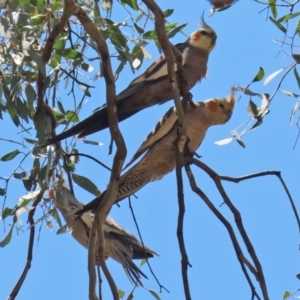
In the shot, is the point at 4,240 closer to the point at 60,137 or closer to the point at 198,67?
the point at 60,137

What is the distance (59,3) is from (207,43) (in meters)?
0.92

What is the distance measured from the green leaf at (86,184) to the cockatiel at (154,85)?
4.3 inches

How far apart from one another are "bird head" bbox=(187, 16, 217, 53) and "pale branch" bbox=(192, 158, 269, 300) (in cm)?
98

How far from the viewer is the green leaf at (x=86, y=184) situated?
1.79 metres

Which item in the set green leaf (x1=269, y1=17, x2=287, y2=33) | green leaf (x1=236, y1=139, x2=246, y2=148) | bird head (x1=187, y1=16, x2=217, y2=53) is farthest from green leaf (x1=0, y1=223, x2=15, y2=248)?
bird head (x1=187, y1=16, x2=217, y2=53)

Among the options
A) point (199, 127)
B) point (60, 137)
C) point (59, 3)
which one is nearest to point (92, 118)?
point (60, 137)

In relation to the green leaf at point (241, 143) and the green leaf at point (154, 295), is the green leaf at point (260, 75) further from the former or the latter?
the green leaf at point (154, 295)

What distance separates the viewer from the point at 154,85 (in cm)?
225

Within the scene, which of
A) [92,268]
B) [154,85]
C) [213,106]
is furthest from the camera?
[213,106]

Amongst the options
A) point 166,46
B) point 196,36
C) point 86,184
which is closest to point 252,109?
point 166,46

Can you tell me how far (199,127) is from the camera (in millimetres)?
2316

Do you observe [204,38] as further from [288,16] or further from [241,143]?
[241,143]

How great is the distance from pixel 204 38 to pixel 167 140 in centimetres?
52

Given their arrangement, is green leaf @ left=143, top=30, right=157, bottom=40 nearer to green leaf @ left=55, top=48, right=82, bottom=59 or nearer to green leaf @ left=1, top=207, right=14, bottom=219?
green leaf @ left=55, top=48, right=82, bottom=59
